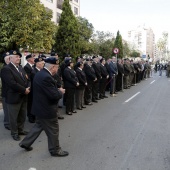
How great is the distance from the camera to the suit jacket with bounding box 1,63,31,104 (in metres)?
6.21

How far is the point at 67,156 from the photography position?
17.5 ft

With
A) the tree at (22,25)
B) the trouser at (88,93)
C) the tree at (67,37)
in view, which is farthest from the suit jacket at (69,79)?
the tree at (67,37)

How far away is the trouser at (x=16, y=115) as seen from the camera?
20.7ft

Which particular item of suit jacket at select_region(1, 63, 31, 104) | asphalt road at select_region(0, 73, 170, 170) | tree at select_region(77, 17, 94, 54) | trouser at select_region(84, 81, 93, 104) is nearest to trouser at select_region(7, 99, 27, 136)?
suit jacket at select_region(1, 63, 31, 104)

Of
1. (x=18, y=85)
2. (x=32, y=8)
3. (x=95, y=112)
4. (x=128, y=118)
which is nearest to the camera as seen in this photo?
(x=18, y=85)

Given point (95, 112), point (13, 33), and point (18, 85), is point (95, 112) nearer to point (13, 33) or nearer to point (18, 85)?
point (18, 85)

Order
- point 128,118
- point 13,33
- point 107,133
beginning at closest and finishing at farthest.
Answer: point 107,133 → point 128,118 → point 13,33

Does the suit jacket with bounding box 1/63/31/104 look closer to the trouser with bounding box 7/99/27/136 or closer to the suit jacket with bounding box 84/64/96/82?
the trouser with bounding box 7/99/27/136

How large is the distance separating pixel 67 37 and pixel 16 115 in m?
18.3

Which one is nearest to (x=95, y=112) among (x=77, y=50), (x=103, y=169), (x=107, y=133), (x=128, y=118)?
(x=128, y=118)

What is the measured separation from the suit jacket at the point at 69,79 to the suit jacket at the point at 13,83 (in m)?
3.10

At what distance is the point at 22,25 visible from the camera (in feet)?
60.4

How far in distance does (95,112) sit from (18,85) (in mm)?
4082

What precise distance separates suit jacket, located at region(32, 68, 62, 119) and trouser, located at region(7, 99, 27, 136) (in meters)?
1.27
